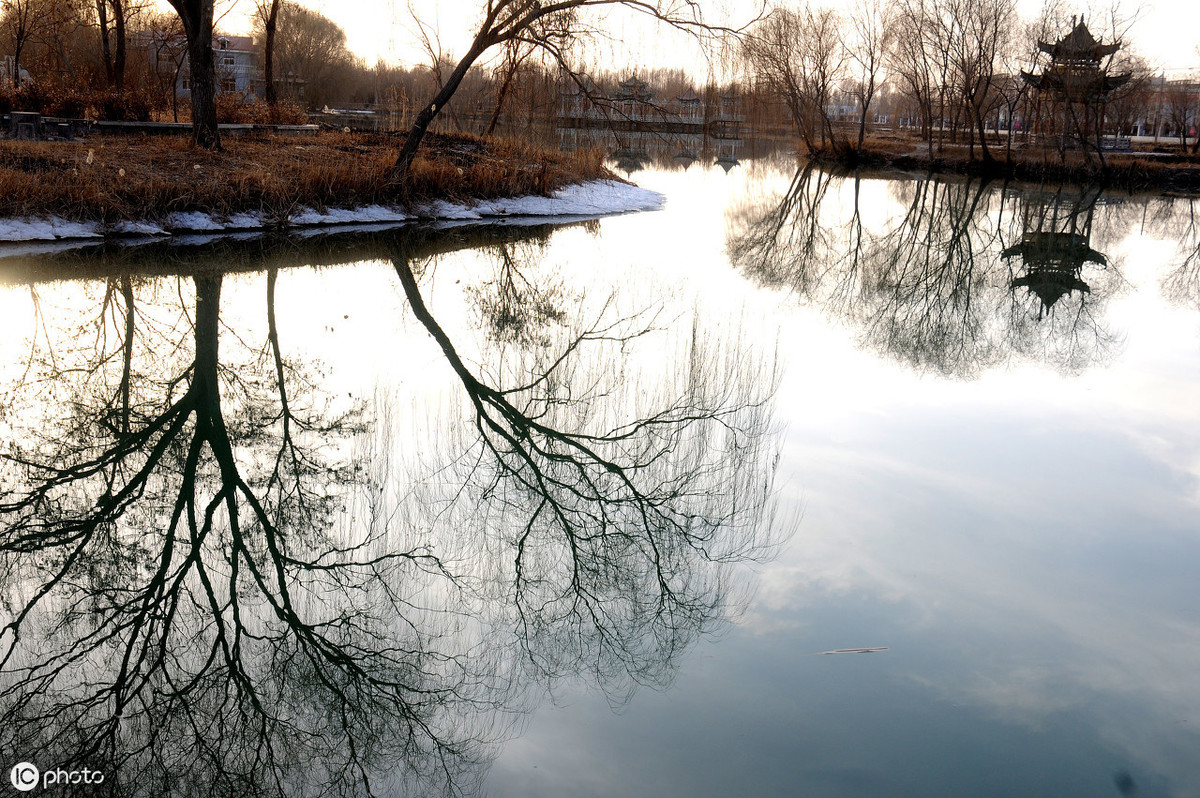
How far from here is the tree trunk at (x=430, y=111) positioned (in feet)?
54.6

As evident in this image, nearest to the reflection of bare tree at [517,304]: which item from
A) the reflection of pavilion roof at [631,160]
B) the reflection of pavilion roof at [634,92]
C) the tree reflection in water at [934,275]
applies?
the tree reflection in water at [934,275]

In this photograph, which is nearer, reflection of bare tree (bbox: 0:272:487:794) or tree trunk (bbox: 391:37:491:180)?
reflection of bare tree (bbox: 0:272:487:794)

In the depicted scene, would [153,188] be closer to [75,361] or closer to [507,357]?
[75,361]

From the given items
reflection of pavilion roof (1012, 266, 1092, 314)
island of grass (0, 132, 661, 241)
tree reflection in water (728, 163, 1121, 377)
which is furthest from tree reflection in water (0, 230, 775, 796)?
reflection of pavilion roof (1012, 266, 1092, 314)

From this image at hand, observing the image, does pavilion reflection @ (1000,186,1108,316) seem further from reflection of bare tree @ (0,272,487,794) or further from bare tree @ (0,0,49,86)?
bare tree @ (0,0,49,86)

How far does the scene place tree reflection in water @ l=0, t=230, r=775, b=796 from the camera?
3684mm

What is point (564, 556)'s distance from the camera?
207 inches

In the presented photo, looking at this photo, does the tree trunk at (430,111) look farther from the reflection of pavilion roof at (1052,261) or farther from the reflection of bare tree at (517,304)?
the reflection of pavilion roof at (1052,261)

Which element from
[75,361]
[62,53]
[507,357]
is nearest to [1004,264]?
[507,357]

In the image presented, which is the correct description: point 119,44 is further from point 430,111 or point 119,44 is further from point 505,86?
point 430,111

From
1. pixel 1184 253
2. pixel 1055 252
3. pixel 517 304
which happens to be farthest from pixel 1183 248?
pixel 517 304

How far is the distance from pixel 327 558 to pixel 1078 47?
36.8m

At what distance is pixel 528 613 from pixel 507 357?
14.8 ft

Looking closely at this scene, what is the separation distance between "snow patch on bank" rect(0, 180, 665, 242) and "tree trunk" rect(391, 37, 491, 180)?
2.62ft
